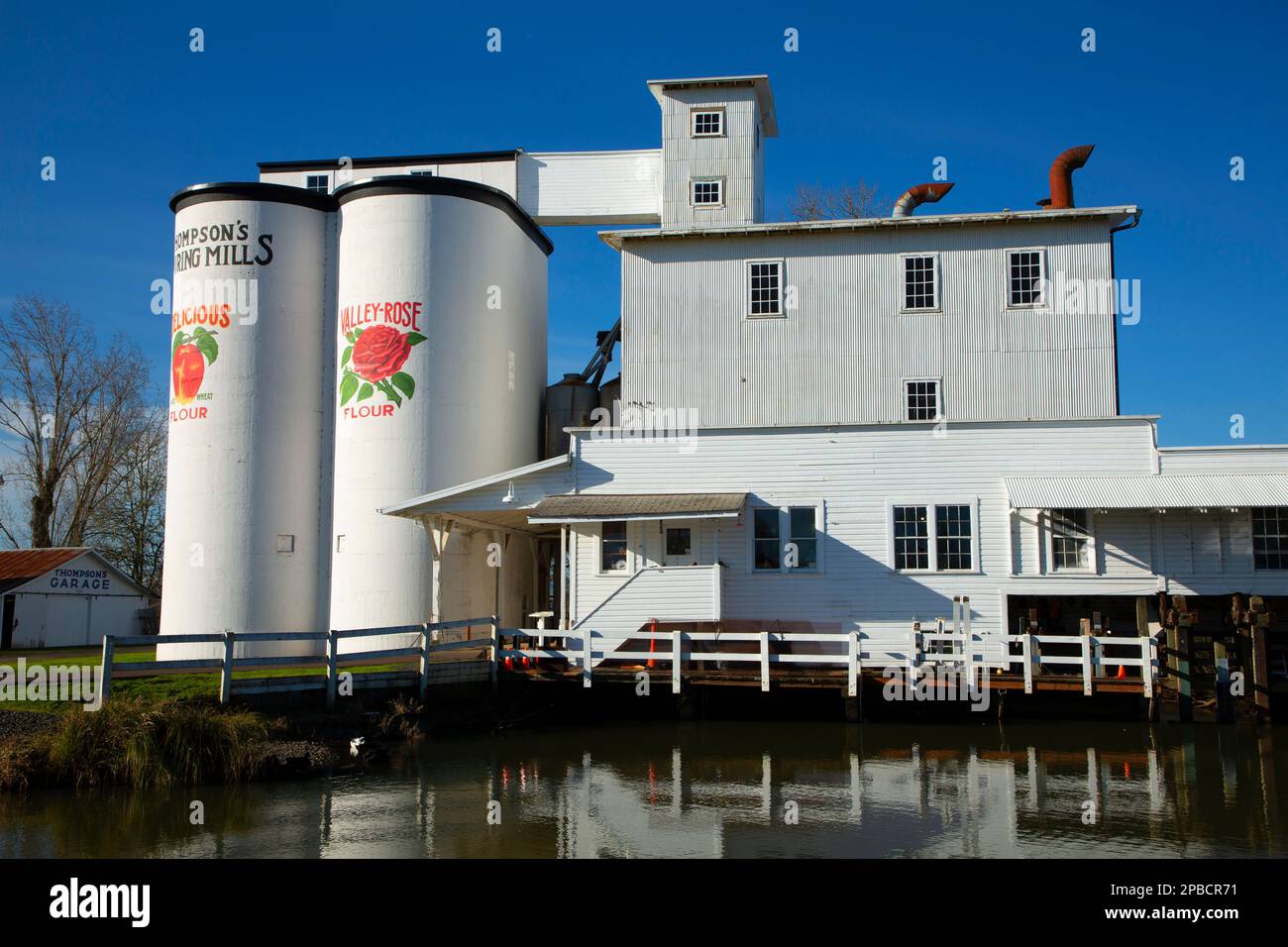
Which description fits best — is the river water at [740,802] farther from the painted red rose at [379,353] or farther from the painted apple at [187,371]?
the painted apple at [187,371]

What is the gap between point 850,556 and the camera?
78.5ft

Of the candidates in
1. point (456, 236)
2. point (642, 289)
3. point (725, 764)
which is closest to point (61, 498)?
point (456, 236)

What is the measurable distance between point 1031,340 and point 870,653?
926 cm

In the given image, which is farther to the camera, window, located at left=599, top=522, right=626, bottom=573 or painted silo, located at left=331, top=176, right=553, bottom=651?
painted silo, located at left=331, top=176, right=553, bottom=651

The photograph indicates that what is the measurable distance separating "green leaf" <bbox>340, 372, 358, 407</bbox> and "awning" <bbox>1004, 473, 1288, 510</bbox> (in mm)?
16213

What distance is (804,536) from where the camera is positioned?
2425cm

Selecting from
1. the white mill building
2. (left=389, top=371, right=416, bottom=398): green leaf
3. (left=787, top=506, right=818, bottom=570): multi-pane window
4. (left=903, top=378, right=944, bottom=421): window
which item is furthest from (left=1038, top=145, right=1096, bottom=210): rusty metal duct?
(left=389, top=371, right=416, bottom=398): green leaf

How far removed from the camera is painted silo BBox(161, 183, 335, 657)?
2859cm

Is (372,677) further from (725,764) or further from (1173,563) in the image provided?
(1173,563)

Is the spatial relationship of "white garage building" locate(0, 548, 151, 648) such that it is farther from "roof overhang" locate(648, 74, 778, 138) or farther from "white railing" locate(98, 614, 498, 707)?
"roof overhang" locate(648, 74, 778, 138)

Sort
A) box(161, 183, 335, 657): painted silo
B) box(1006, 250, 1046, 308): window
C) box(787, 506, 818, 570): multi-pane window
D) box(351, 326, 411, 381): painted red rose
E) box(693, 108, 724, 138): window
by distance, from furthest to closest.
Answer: box(693, 108, 724, 138): window, box(161, 183, 335, 657): painted silo, box(351, 326, 411, 381): painted red rose, box(1006, 250, 1046, 308): window, box(787, 506, 818, 570): multi-pane window

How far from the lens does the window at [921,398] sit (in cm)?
2752

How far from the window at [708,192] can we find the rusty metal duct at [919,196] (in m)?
4.81

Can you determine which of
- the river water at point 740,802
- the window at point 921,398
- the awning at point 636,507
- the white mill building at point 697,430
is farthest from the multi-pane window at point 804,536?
the window at point 921,398
